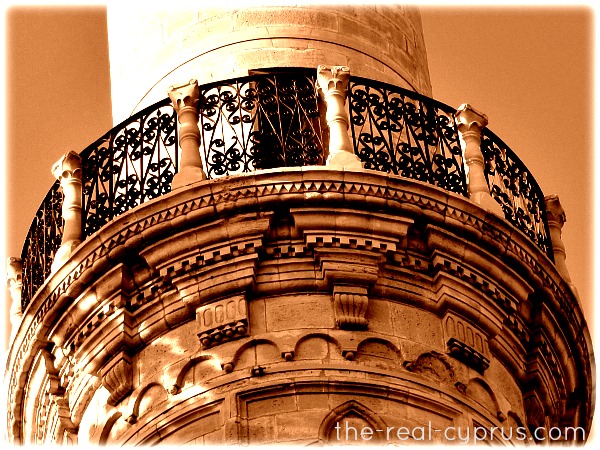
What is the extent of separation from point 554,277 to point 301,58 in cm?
277

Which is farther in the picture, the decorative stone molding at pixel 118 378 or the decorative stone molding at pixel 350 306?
the decorative stone molding at pixel 118 378

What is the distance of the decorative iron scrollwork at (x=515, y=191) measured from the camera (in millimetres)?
20812

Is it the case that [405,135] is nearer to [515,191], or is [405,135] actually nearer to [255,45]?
[515,191]

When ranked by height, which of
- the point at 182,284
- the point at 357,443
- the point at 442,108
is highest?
the point at 442,108

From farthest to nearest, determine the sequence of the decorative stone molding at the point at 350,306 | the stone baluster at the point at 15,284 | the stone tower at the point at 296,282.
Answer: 1. the stone baluster at the point at 15,284
2. the decorative stone molding at the point at 350,306
3. the stone tower at the point at 296,282

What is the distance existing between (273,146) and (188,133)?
642 mm

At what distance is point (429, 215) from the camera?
19.9 m

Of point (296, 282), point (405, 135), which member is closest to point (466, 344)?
point (296, 282)

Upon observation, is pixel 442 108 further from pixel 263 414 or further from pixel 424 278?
pixel 263 414

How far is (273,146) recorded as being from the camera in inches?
807

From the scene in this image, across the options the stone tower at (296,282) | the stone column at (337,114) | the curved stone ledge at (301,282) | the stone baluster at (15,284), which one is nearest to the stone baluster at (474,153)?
the stone tower at (296,282)

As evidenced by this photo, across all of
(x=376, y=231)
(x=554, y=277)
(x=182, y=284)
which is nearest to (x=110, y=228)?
(x=182, y=284)

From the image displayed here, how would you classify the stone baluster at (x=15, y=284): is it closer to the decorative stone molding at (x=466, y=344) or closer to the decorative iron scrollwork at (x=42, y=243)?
the decorative iron scrollwork at (x=42, y=243)

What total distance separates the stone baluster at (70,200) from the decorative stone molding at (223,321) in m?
1.32
